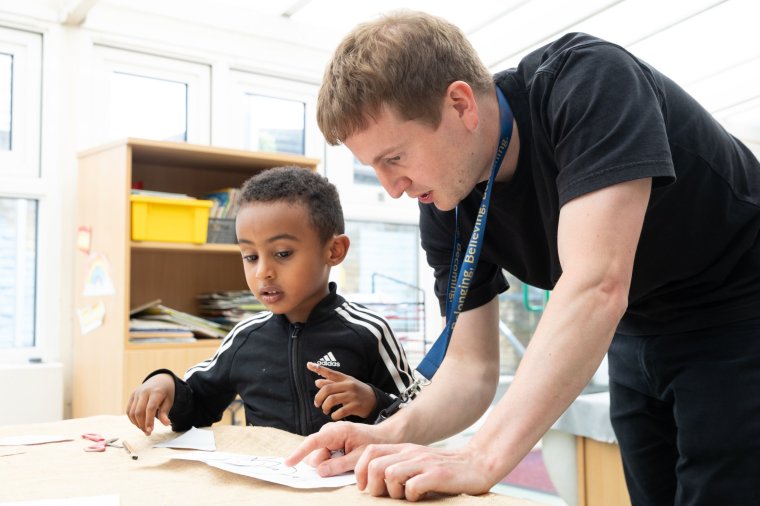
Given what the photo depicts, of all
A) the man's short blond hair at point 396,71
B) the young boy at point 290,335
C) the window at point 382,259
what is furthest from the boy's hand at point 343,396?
the window at point 382,259

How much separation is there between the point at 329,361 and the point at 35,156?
2.41 metres

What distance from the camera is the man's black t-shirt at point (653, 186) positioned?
2.69 feet

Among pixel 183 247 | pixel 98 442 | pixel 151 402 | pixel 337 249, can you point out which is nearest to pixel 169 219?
pixel 183 247

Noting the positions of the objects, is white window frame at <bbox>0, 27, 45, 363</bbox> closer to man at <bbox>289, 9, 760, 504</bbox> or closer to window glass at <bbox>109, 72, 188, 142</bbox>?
window glass at <bbox>109, 72, 188, 142</bbox>

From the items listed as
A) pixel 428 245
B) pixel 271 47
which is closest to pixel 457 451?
pixel 428 245

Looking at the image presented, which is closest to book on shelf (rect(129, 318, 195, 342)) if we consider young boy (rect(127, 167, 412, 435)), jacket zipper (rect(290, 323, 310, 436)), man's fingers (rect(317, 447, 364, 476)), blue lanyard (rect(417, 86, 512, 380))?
young boy (rect(127, 167, 412, 435))

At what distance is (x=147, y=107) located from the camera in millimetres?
3600

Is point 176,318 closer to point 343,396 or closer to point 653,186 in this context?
point 343,396

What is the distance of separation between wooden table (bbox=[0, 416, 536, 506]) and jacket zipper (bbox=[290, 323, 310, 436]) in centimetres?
25

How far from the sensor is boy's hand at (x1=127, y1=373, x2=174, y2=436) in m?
1.09

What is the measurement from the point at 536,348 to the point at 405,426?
31 cm

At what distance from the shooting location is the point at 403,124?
90 cm

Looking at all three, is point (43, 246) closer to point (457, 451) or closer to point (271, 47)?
point (271, 47)

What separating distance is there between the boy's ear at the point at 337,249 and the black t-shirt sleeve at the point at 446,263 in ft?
0.94
